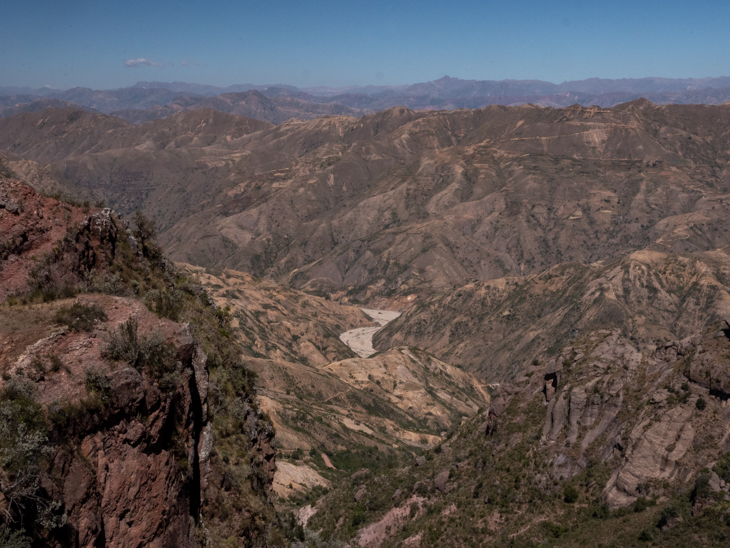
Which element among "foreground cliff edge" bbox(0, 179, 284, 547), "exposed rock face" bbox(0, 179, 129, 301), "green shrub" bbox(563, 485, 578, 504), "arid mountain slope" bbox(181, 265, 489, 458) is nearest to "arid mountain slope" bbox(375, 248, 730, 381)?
"arid mountain slope" bbox(181, 265, 489, 458)

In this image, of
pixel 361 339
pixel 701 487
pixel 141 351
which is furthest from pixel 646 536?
pixel 361 339

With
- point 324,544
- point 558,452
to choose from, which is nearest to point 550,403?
point 558,452

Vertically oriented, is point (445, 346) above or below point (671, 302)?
below

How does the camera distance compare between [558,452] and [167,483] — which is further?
[558,452]

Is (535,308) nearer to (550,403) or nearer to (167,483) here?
(550,403)

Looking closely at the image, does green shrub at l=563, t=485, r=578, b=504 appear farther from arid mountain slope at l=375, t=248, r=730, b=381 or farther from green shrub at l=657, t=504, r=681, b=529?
arid mountain slope at l=375, t=248, r=730, b=381
